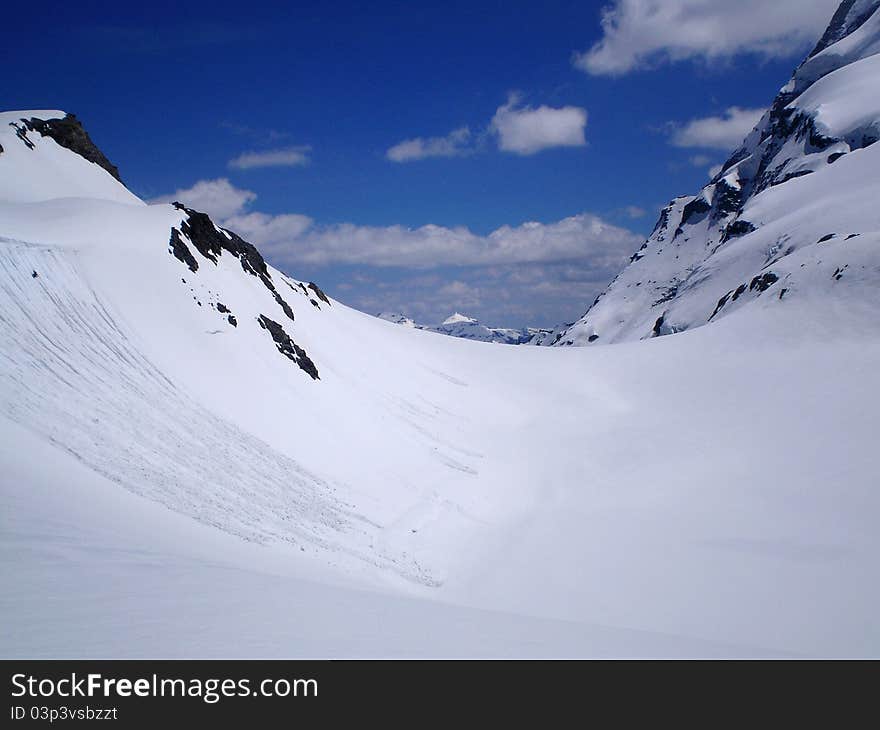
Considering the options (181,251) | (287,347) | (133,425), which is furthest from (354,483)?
(181,251)

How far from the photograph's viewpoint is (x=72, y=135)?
5744 cm

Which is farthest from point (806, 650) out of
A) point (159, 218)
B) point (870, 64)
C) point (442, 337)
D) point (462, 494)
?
point (870, 64)

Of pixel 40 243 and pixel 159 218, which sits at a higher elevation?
pixel 159 218

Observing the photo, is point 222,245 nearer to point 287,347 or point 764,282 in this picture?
point 287,347

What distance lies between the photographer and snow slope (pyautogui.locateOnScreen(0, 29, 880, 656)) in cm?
1038

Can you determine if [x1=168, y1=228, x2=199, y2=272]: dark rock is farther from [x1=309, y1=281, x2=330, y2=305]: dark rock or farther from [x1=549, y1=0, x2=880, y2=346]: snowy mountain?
[x1=549, y1=0, x2=880, y2=346]: snowy mountain

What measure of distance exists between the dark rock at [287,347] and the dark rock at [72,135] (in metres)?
39.5

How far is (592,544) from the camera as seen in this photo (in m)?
22.4

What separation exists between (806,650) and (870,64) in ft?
688

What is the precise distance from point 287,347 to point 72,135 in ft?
146

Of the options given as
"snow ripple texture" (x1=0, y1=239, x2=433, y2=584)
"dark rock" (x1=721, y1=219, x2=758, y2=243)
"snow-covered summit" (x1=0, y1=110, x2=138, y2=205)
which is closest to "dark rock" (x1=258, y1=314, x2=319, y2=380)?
"snow ripple texture" (x1=0, y1=239, x2=433, y2=584)

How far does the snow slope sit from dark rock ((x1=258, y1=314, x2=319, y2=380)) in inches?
9.4
